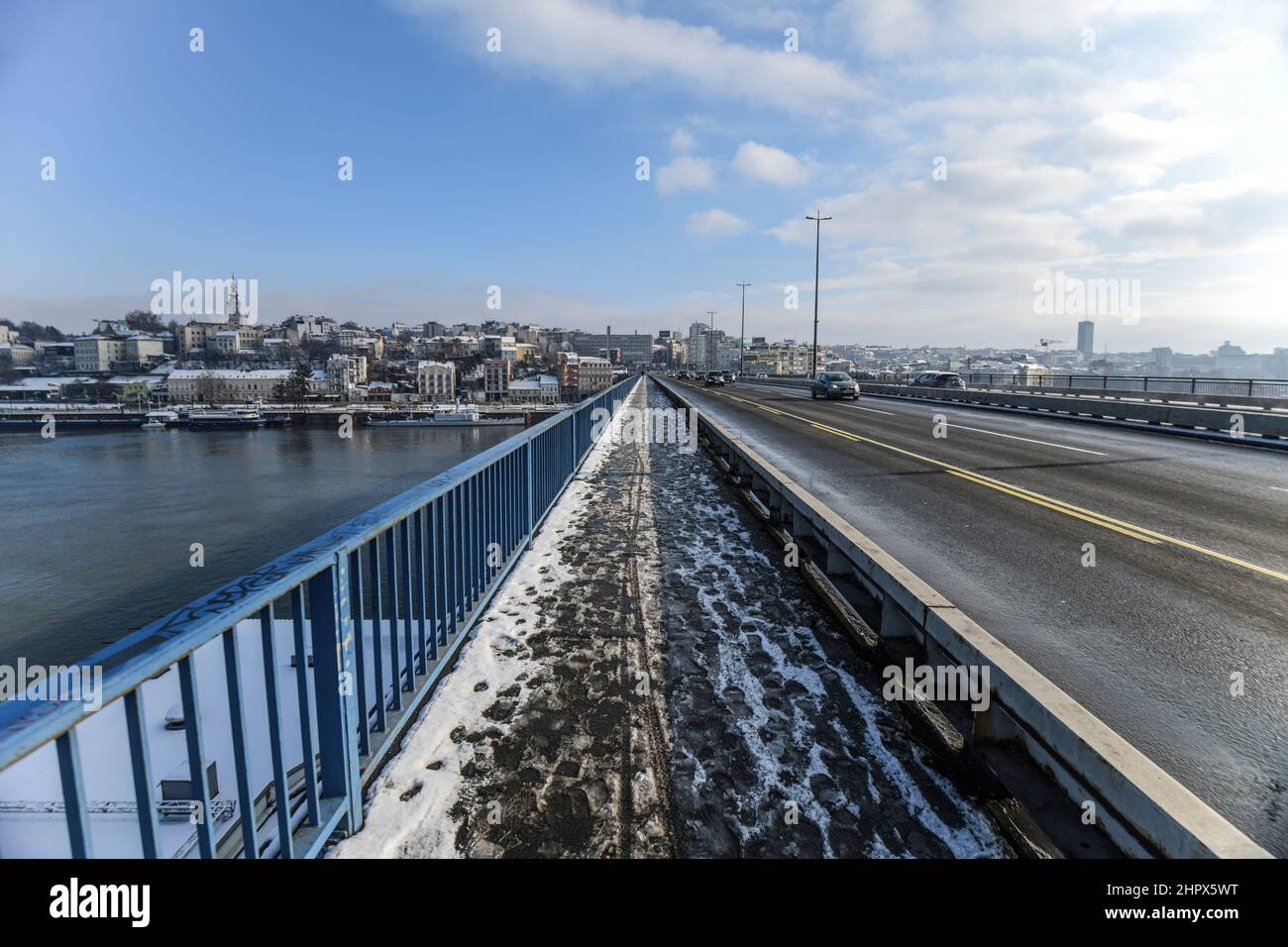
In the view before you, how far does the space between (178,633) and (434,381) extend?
171455 mm

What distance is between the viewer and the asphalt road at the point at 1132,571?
3447 mm

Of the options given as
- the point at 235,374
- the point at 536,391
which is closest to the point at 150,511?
the point at 536,391

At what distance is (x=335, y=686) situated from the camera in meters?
2.72

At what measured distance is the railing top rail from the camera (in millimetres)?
1383

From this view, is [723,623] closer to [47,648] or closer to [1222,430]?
[1222,430]

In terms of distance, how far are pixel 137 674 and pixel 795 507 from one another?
242 inches

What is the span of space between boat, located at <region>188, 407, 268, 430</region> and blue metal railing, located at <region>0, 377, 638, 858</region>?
130m

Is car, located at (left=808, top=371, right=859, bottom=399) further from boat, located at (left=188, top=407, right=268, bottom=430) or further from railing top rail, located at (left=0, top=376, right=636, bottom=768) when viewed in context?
boat, located at (left=188, top=407, right=268, bottom=430)

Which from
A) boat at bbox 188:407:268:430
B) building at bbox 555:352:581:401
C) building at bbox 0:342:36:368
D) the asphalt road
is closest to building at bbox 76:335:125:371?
building at bbox 0:342:36:368

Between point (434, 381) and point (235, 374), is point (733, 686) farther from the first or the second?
point (235, 374)

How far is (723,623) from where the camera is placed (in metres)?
5.12

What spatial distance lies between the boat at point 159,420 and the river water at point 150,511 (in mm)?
11033
